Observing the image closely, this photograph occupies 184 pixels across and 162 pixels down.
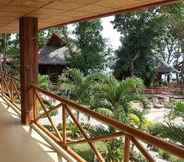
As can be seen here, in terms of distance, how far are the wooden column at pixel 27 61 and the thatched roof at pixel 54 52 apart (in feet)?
61.6

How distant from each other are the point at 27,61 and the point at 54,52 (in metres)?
19.7

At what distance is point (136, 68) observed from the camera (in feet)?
81.8

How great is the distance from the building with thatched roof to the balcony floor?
18787mm

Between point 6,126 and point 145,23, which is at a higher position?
point 145,23

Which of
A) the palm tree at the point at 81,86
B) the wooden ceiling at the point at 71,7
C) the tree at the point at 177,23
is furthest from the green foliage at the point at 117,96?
the tree at the point at 177,23

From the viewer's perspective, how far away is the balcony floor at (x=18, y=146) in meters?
4.27

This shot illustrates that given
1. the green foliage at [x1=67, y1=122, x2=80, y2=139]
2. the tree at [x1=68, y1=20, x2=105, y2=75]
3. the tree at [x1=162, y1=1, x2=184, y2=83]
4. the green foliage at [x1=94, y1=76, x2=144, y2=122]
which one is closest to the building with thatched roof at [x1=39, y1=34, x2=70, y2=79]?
the tree at [x1=68, y1=20, x2=105, y2=75]

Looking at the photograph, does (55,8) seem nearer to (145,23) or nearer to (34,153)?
(34,153)

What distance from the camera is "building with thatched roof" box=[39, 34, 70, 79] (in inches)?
982

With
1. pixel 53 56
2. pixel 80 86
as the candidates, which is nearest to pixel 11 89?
A: pixel 80 86

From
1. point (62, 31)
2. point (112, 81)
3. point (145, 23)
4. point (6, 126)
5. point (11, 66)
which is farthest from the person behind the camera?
point (62, 31)

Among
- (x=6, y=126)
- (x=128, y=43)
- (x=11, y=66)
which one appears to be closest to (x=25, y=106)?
(x=6, y=126)

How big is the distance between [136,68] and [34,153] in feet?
68.8

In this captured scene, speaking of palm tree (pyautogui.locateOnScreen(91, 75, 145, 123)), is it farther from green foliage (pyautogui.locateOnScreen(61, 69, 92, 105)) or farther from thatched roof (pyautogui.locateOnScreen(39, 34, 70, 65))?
thatched roof (pyautogui.locateOnScreen(39, 34, 70, 65))
